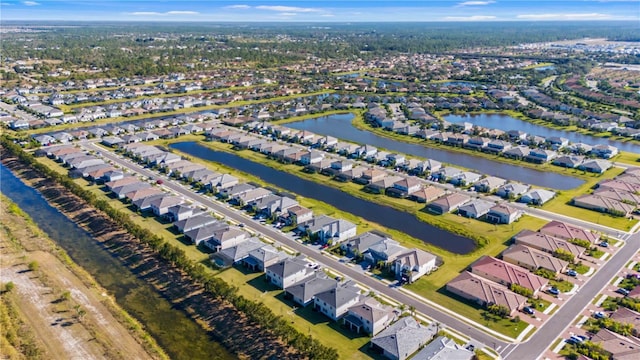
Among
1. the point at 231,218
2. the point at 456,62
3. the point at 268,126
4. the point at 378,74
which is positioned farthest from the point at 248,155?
the point at 456,62

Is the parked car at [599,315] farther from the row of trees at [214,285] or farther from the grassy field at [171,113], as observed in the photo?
the grassy field at [171,113]

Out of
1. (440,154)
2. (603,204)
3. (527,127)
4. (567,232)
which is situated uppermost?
(603,204)

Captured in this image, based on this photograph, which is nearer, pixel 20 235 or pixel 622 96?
pixel 20 235

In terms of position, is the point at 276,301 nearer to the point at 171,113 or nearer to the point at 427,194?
the point at 427,194

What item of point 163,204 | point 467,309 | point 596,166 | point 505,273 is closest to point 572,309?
point 505,273

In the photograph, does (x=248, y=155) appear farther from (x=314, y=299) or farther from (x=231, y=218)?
(x=314, y=299)

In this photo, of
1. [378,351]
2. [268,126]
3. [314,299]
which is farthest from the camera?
[268,126]
